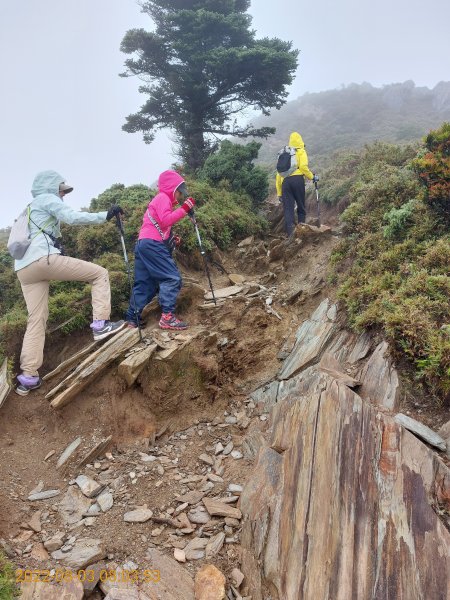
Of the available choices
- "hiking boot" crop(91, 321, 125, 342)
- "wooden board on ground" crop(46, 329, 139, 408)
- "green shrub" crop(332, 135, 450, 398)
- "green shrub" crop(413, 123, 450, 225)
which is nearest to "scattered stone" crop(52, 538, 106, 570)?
"wooden board on ground" crop(46, 329, 139, 408)

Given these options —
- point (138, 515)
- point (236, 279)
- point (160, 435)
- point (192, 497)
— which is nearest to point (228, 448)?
point (192, 497)

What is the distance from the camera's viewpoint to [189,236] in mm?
9758

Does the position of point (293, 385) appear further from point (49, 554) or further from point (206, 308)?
point (49, 554)

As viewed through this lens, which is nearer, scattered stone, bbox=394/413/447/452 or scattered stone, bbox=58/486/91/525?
scattered stone, bbox=394/413/447/452

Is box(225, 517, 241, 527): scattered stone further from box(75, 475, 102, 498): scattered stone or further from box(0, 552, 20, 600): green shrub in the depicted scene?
box(0, 552, 20, 600): green shrub

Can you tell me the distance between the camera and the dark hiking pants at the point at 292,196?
38.4ft

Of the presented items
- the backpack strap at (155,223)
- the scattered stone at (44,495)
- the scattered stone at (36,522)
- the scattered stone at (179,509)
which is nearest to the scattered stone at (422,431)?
the scattered stone at (179,509)

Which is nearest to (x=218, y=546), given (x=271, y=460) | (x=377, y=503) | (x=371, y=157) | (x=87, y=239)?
(x=271, y=460)

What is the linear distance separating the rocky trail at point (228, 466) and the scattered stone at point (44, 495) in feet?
0.12

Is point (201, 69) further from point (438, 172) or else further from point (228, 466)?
point (228, 466)

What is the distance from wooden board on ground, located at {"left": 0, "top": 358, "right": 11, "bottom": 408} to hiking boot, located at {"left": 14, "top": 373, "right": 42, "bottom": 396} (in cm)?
16

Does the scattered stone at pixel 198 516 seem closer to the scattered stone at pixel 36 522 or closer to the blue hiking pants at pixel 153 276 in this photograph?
the scattered stone at pixel 36 522

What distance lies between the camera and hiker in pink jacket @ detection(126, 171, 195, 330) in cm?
736

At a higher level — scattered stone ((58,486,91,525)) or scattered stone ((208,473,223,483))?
scattered stone ((208,473,223,483))
